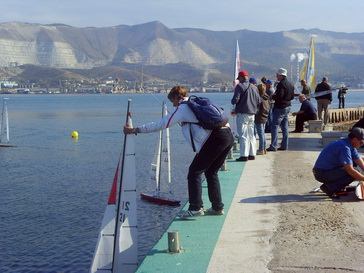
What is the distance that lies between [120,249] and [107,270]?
11.3 inches

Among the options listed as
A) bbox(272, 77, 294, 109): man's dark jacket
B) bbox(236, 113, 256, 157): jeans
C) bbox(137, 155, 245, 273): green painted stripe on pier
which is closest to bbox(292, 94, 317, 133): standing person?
bbox(272, 77, 294, 109): man's dark jacket

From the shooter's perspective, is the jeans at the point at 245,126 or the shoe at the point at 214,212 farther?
the jeans at the point at 245,126

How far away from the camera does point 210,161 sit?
770 cm

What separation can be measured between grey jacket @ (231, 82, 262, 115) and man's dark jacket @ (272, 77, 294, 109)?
177 cm

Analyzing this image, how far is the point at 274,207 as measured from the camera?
8625 mm

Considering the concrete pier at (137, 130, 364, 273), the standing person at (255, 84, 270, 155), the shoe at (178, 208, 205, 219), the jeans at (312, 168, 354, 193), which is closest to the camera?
the concrete pier at (137, 130, 364, 273)

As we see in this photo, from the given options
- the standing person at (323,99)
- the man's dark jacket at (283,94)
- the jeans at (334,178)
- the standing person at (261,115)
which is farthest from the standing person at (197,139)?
the standing person at (323,99)

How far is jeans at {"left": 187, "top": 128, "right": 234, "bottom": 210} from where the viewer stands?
764 cm

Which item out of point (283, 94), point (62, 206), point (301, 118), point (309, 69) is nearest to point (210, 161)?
point (283, 94)

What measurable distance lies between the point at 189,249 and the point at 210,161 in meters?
1.41

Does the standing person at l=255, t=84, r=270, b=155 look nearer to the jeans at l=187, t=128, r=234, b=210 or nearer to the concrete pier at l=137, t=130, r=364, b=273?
the concrete pier at l=137, t=130, r=364, b=273

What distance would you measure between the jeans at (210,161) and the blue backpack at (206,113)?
0.52 feet

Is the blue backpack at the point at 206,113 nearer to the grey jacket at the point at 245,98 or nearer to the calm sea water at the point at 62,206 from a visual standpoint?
the calm sea water at the point at 62,206

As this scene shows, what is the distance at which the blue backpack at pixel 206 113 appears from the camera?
7414 millimetres
